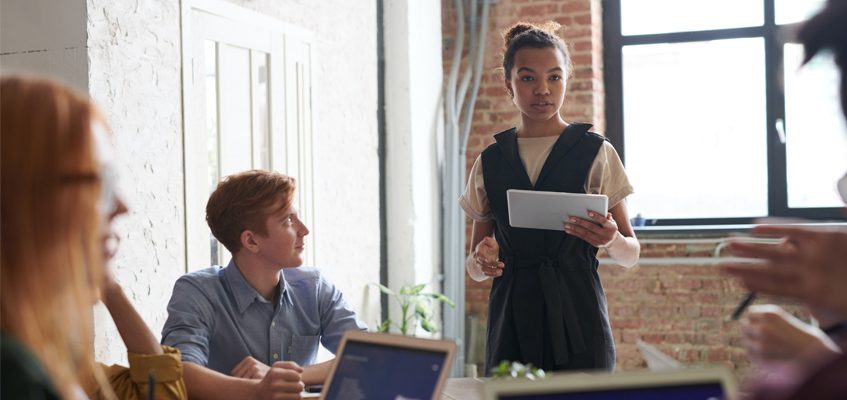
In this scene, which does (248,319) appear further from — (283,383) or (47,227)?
(47,227)

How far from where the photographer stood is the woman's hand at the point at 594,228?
2688 millimetres

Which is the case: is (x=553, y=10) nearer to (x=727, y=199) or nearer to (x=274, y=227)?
(x=727, y=199)

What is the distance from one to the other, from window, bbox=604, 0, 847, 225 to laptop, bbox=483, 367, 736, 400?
15.0ft

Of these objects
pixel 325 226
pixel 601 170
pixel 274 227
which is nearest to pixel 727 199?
pixel 325 226

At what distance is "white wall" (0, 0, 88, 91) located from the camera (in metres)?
2.95

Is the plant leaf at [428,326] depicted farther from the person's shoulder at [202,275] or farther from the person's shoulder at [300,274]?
the person's shoulder at [202,275]

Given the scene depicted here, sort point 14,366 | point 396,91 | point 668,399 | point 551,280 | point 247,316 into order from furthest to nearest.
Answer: point 396,91 → point 551,280 → point 247,316 → point 668,399 → point 14,366

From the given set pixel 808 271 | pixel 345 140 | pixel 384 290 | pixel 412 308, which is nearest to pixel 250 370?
pixel 808 271

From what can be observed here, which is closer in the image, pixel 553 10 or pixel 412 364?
pixel 412 364

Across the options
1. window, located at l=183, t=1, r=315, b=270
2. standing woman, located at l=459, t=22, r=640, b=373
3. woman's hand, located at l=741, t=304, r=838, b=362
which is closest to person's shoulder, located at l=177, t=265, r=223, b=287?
standing woman, located at l=459, t=22, r=640, b=373

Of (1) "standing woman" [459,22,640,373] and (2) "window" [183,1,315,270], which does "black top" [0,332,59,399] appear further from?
(2) "window" [183,1,315,270]

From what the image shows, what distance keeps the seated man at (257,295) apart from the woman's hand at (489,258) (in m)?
0.47

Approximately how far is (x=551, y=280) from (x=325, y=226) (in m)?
2.07

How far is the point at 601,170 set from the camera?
2857 millimetres
